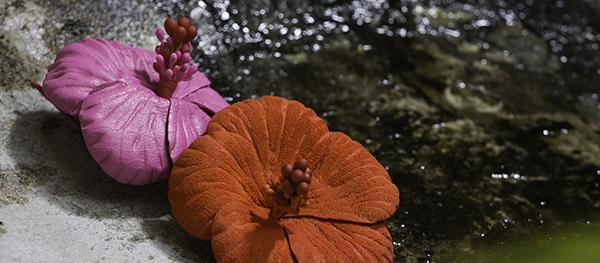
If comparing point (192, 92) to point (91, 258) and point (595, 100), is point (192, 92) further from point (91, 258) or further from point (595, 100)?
point (595, 100)

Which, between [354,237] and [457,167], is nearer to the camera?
[354,237]

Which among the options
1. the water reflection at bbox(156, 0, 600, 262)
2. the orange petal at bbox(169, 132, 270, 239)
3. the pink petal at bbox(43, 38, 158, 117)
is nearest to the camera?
the orange petal at bbox(169, 132, 270, 239)

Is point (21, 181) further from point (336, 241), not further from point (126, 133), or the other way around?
point (336, 241)

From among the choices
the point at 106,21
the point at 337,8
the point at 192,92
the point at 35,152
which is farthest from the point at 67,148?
the point at 337,8

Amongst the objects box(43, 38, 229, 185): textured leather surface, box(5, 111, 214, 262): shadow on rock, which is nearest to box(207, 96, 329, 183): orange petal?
box(43, 38, 229, 185): textured leather surface

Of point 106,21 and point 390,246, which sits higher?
point 106,21

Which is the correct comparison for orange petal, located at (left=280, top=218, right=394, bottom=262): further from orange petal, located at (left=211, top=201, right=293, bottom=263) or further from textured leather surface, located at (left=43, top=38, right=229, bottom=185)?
textured leather surface, located at (left=43, top=38, right=229, bottom=185)

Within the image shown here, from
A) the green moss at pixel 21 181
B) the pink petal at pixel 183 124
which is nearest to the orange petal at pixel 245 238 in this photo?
the pink petal at pixel 183 124
